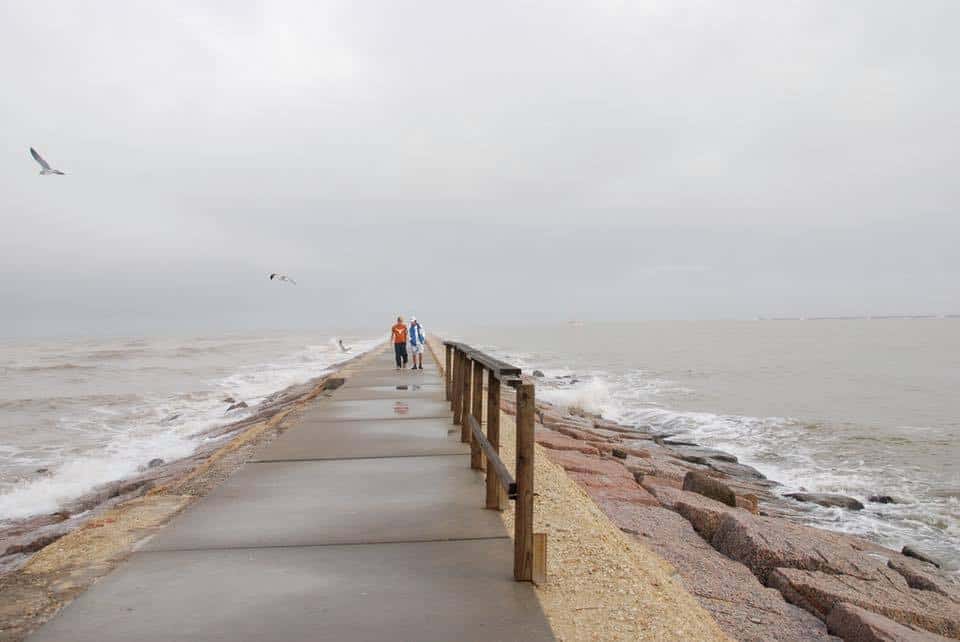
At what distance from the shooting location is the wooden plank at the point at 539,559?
361 cm

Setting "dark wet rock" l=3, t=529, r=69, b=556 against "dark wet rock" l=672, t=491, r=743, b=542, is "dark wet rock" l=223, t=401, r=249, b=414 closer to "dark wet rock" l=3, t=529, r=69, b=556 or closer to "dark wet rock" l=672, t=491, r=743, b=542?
"dark wet rock" l=3, t=529, r=69, b=556

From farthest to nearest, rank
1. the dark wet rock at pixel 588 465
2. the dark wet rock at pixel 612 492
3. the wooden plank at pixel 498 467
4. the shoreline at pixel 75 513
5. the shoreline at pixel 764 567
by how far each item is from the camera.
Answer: the dark wet rock at pixel 588 465 → the dark wet rock at pixel 612 492 → the shoreline at pixel 75 513 → the shoreline at pixel 764 567 → the wooden plank at pixel 498 467

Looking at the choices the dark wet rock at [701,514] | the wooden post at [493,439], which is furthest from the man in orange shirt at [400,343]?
the wooden post at [493,439]

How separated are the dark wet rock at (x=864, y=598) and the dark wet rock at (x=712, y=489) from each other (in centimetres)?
266

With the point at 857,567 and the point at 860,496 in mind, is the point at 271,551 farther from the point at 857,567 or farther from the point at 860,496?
the point at 860,496

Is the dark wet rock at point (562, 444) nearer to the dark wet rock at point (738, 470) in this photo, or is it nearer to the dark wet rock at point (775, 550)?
the dark wet rock at point (738, 470)

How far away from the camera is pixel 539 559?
11.9 feet

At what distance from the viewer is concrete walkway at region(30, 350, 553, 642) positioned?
3.16m

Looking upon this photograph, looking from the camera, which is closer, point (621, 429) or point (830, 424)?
point (621, 429)

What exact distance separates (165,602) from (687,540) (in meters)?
4.03

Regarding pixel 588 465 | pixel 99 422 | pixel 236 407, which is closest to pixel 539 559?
pixel 588 465

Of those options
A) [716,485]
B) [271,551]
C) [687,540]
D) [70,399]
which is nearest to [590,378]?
[70,399]

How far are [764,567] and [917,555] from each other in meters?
3.50

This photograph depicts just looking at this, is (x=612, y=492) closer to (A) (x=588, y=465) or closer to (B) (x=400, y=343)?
(A) (x=588, y=465)
